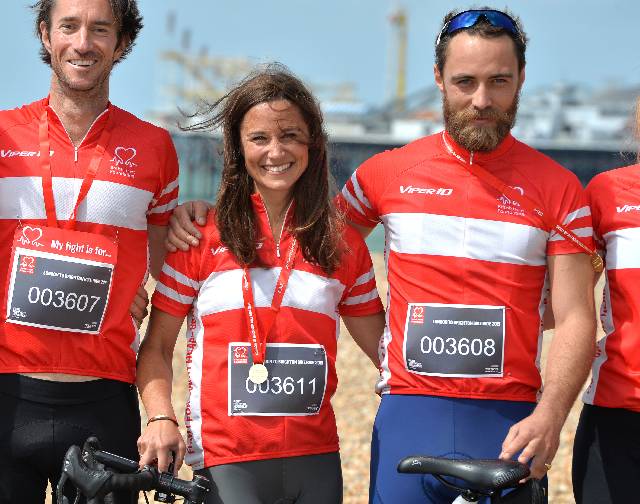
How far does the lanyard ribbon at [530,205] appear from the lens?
395cm

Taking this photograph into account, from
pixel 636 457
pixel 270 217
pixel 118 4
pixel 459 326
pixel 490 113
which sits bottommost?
pixel 636 457

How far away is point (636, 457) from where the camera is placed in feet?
13.4

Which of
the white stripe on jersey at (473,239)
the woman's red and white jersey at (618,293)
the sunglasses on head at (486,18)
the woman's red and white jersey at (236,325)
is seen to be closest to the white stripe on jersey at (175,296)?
the woman's red and white jersey at (236,325)

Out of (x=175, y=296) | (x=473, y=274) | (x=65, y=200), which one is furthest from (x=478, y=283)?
(x=65, y=200)

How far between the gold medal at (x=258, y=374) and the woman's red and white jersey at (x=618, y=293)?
1244 millimetres

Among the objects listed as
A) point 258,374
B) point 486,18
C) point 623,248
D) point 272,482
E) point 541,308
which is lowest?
point 272,482

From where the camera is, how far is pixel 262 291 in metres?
3.87

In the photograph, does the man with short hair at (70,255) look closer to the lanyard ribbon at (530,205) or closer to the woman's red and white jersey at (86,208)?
the woman's red and white jersey at (86,208)

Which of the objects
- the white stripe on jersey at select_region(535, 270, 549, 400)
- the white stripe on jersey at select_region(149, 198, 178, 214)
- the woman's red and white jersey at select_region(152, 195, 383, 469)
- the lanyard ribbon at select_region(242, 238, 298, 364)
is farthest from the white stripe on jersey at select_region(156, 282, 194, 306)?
the white stripe on jersey at select_region(535, 270, 549, 400)

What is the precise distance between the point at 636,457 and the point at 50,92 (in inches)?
97.9

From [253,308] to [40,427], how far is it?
0.87 metres

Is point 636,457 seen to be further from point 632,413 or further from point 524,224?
point 524,224

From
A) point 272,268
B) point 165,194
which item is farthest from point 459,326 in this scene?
point 165,194

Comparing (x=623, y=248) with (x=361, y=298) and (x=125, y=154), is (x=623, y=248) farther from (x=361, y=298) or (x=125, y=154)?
(x=125, y=154)
